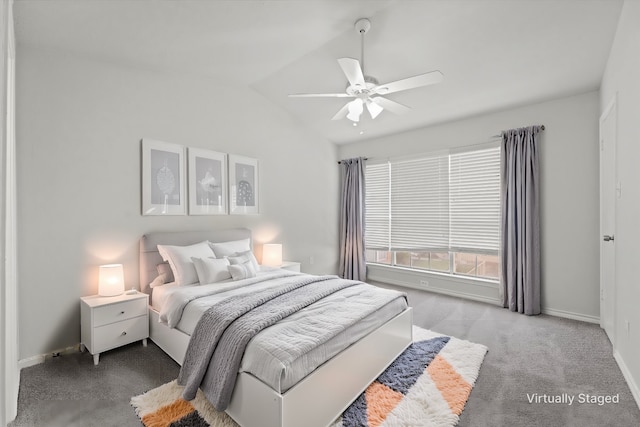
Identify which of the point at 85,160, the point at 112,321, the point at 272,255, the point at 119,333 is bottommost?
the point at 119,333

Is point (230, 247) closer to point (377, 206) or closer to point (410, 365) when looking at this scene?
point (410, 365)

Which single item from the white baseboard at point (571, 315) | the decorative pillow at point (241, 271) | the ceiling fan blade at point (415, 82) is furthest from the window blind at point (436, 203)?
the decorative pillow at point (241, 271)

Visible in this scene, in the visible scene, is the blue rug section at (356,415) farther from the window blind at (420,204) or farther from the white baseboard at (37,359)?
the window blind at (420,204)

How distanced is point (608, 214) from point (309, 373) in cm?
329

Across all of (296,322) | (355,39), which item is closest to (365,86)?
(355,39)

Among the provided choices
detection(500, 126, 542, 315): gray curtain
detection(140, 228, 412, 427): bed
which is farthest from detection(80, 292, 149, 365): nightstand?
detection(500, 126, 542, 315): gray curtain

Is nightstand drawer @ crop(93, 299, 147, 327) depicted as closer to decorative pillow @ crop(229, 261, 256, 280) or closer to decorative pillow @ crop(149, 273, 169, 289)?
decorative pillow @ crop(149, 273, 169, 289)

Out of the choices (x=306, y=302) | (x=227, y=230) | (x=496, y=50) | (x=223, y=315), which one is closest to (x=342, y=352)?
(x=306, y=302)

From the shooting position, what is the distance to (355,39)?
301 cm

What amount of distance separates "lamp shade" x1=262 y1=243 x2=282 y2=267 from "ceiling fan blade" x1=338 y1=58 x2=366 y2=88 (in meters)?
2.45

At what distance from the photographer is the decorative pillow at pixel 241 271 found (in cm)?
315

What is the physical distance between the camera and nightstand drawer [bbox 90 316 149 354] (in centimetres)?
261

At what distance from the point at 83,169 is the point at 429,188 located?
→ 171 inches

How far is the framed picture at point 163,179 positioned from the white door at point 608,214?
4241 mm
